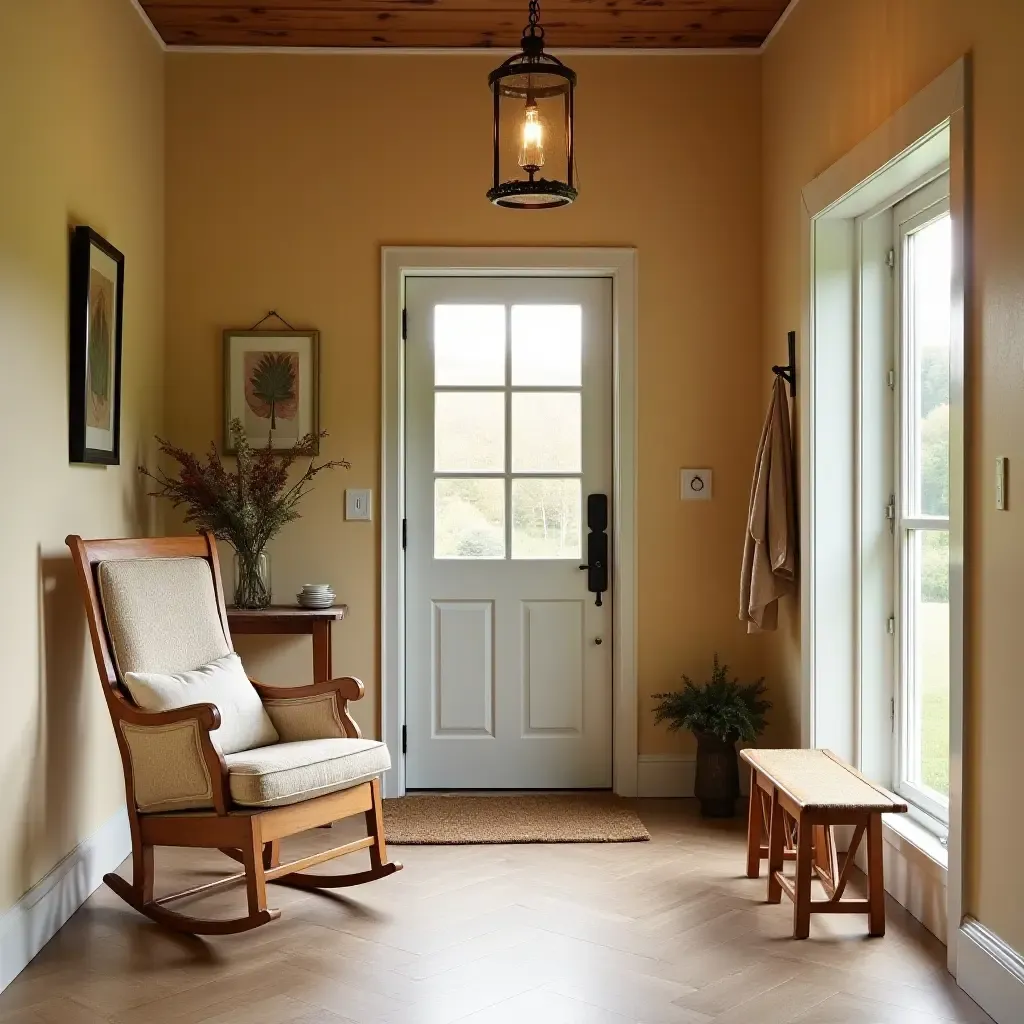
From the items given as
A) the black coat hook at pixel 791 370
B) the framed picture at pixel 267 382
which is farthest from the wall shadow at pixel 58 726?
the black coat hook at pixel 791 370

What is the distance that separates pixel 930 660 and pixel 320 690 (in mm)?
1848

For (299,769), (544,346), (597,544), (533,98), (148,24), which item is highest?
(148,24)

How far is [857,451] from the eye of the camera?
12.9 feet

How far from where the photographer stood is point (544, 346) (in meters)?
4.75

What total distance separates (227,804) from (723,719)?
6.20 feet

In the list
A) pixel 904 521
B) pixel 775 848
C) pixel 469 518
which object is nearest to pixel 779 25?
pixel 904 521

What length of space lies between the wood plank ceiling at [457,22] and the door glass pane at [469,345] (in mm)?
1016

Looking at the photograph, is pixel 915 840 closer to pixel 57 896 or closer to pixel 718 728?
pixel 718 728

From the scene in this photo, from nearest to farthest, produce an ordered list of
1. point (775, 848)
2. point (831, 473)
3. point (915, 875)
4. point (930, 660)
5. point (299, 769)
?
point (299, 769) < point (915, 875) < point (775, 848) < point (930, 660) < point (831, 473)

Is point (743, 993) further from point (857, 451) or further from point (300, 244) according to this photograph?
point (300, 244)

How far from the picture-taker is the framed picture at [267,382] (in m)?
4.61

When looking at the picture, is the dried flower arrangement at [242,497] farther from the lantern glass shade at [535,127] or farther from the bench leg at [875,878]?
the bench leg at [875,878]

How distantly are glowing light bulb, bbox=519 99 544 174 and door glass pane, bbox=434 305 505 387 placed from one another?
5.05ft

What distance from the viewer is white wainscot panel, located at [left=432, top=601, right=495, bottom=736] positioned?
4.74 metres
